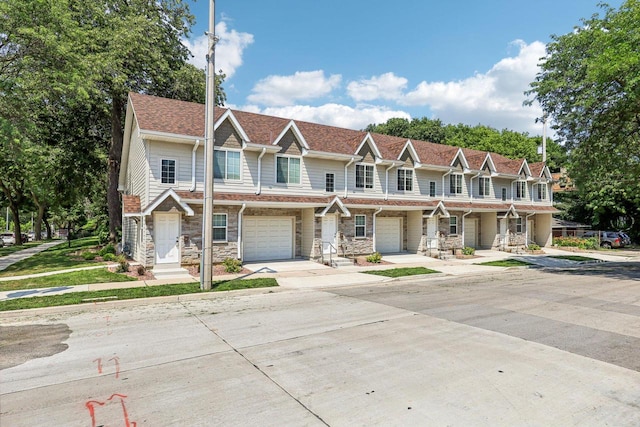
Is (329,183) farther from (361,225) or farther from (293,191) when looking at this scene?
(361,225)

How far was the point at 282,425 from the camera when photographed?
162 inches

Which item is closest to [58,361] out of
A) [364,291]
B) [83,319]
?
[83,319]

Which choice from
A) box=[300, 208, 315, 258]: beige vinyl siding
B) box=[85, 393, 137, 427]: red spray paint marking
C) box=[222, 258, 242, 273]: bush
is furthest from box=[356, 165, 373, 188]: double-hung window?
box=[85, 393, 137, 427]: red spray paint marking

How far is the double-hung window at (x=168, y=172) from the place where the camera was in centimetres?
1748

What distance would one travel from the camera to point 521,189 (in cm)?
3322

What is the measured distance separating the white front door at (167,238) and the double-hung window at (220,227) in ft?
5.85

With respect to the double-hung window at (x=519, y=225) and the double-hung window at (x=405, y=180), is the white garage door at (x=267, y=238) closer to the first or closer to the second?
the double-hung window at (x=405, y=180)

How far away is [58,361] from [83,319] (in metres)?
3.29

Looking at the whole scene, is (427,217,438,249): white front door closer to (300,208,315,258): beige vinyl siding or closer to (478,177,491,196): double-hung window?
(478,177,491,196): double-hung window

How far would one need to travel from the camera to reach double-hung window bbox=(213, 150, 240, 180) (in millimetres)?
18686

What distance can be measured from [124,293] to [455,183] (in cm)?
2412

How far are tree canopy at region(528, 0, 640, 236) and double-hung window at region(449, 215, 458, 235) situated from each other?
8.69 m

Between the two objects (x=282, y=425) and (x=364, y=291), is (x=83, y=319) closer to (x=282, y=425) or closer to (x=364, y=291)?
(x=282, y=425)

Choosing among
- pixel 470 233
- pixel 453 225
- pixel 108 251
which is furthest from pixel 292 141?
pixel 470 233
